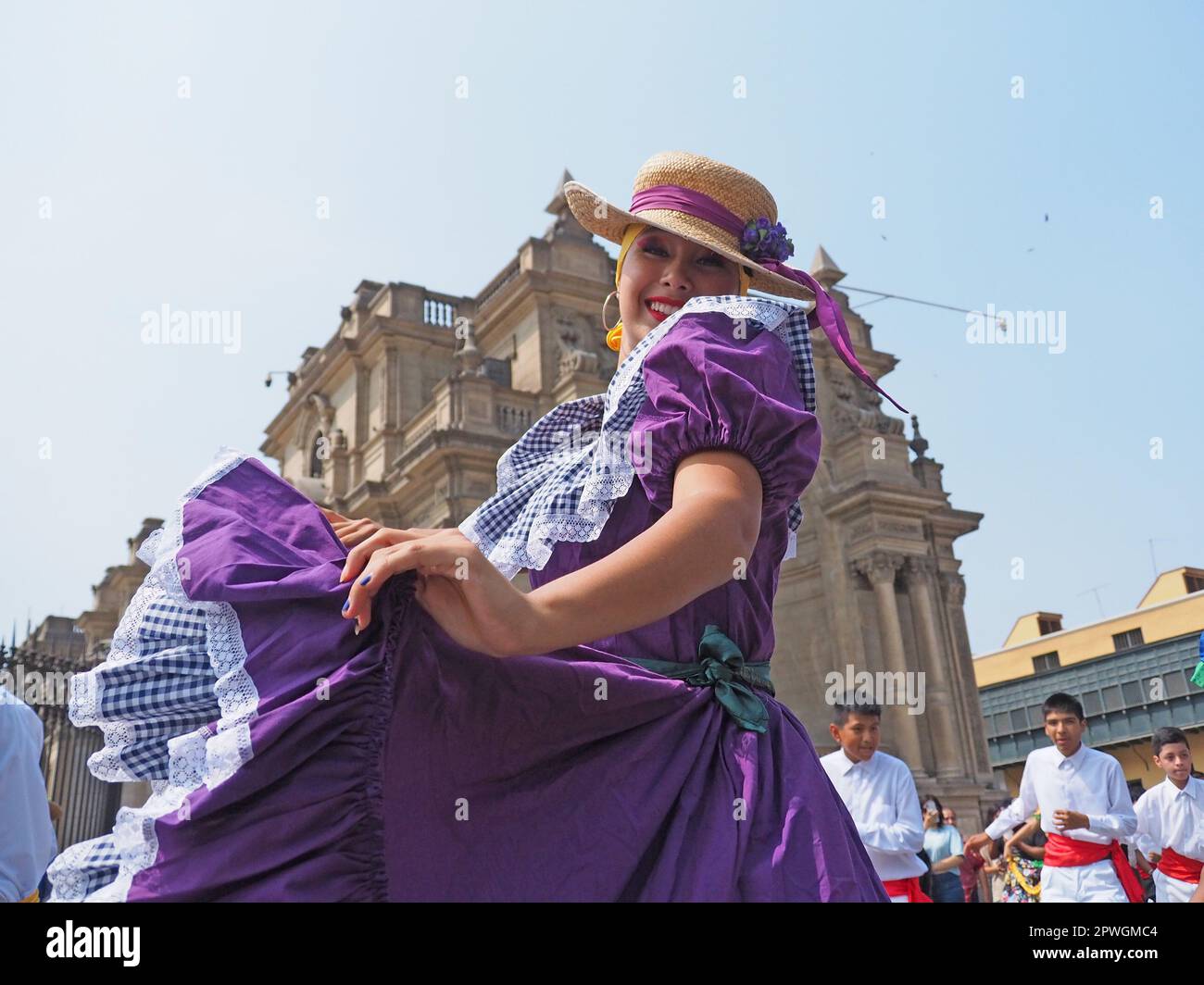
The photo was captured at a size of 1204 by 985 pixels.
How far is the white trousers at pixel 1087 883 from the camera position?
629 centimetres

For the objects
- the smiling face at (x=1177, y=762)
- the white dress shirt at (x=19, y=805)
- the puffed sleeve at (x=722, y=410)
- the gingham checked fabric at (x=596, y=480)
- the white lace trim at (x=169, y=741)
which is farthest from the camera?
the smiling face at (x=1177, y=762)

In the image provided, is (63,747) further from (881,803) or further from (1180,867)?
(1180,867)

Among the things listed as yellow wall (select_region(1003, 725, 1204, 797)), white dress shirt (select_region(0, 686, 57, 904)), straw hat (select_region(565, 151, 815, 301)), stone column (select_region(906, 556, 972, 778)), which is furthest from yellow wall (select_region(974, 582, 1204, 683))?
straw hat (select_region(565, 151, 815, 301))

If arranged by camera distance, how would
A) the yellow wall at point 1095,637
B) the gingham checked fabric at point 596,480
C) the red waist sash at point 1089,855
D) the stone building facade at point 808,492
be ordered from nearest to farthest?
the gingham checked fabric at point 596,480 → the red waist sash at point 1089,855 → the stone building facade at point 808,492 → the yellow wall at point 1095,637

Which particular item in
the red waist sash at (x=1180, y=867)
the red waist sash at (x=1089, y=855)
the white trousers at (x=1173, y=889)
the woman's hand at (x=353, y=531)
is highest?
the woman's hand at (x=353, y=531)

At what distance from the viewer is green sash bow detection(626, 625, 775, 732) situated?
163 cm

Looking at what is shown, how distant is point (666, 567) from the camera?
1.43 metres

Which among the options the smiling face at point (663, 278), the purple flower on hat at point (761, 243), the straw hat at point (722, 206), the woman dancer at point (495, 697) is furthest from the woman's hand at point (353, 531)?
the purple flower on hat at point (761, 243)

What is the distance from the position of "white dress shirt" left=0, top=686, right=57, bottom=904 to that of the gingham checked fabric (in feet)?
8.65

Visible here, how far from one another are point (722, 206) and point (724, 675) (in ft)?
3.16

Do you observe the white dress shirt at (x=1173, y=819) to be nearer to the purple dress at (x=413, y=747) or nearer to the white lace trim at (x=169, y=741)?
the purple dress at (x=413, y=747)

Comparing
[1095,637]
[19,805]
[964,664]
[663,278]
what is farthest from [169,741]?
[1095,637]

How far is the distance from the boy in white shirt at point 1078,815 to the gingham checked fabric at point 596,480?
17.4ft
